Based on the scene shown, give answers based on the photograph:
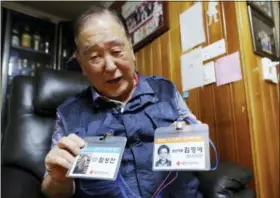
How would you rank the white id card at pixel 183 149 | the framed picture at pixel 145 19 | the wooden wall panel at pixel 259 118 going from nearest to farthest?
the white id card at pixel 183 149, the wooden wall panel at pixel 259 118, the framed picture at pixel 145 19

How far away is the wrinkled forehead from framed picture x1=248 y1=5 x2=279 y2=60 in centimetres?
64

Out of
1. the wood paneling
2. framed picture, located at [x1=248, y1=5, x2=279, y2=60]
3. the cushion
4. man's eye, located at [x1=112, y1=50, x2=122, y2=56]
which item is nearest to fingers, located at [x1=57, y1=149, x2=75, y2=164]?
man's eye, located at [x1=112, y1=50, x2=122, y2=56]

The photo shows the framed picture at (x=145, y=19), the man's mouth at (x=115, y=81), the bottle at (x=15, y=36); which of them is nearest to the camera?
the man's mouth at (x=115, y=81)

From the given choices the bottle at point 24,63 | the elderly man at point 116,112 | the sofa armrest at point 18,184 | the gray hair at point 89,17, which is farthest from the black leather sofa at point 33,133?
the bottle at point 24,63

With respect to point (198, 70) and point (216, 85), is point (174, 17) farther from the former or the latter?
point (216, 85)

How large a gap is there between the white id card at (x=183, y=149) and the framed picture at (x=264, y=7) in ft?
2.76

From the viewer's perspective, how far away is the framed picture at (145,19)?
1.49 metres

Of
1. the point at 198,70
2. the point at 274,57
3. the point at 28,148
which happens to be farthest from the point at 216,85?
the point at 28,148

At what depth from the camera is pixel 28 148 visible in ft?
3.47

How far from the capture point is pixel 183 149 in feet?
1.93

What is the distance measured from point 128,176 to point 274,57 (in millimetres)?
965

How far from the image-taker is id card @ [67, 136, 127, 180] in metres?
0.59

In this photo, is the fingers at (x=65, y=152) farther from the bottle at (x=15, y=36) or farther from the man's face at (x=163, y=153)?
the bottle at (x=15, y=36)

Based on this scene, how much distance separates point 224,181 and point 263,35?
777mm
